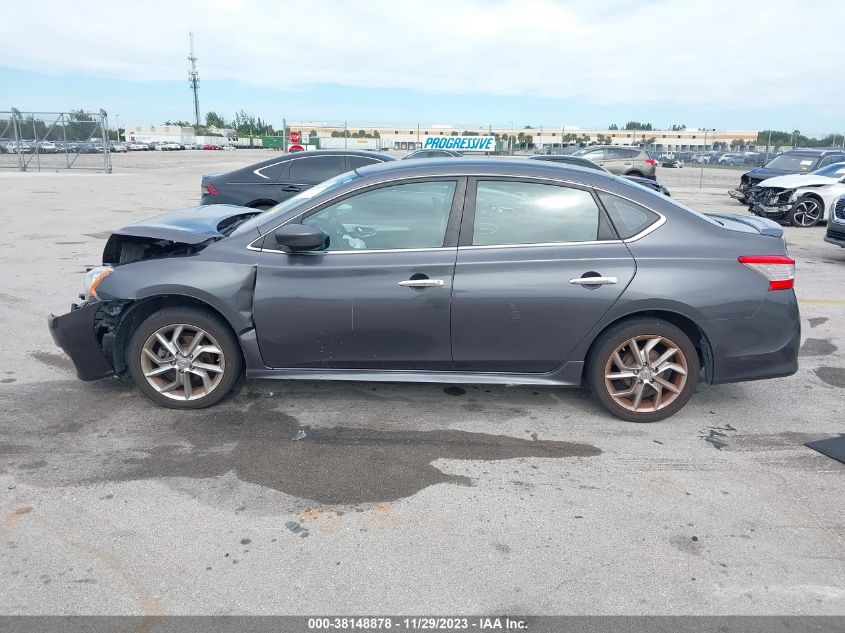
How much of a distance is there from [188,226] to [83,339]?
1071 mm

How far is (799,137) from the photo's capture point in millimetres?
35688

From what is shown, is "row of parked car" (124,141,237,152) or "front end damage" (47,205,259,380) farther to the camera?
"row of parked car" (124,141,237,152)

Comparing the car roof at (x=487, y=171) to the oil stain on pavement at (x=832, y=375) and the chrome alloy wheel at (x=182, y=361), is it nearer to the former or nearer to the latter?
the chrome alloy wheel at (x=182, y=361)

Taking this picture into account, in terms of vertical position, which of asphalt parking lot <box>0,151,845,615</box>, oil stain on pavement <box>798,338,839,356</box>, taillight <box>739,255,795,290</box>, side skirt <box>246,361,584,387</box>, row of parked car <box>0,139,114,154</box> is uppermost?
row of parked car <box>0,139,114,154</box>

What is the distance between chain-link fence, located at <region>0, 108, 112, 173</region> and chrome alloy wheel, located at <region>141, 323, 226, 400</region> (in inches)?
1072

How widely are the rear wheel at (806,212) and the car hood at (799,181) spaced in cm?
32

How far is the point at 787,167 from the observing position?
59.1ft

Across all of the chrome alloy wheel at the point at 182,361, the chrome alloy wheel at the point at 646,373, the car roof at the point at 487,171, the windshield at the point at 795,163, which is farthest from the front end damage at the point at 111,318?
the windshield at the point at 795,163

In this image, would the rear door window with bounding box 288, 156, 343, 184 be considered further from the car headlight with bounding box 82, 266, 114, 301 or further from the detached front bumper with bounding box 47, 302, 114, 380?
the detached front bumper with bounding box 47, 302, 114, 380

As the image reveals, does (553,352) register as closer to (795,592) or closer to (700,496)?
(700,496)

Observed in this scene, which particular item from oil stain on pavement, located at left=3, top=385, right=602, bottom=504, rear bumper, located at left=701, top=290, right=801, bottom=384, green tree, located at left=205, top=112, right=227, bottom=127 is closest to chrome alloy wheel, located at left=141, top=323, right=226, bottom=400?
oil stain on pavement, located at left=3, top=385, right=602, bottom=504

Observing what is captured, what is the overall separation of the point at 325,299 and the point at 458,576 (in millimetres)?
1919

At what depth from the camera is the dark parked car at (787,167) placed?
1739cm

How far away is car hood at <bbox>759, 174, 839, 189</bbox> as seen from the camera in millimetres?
14602
